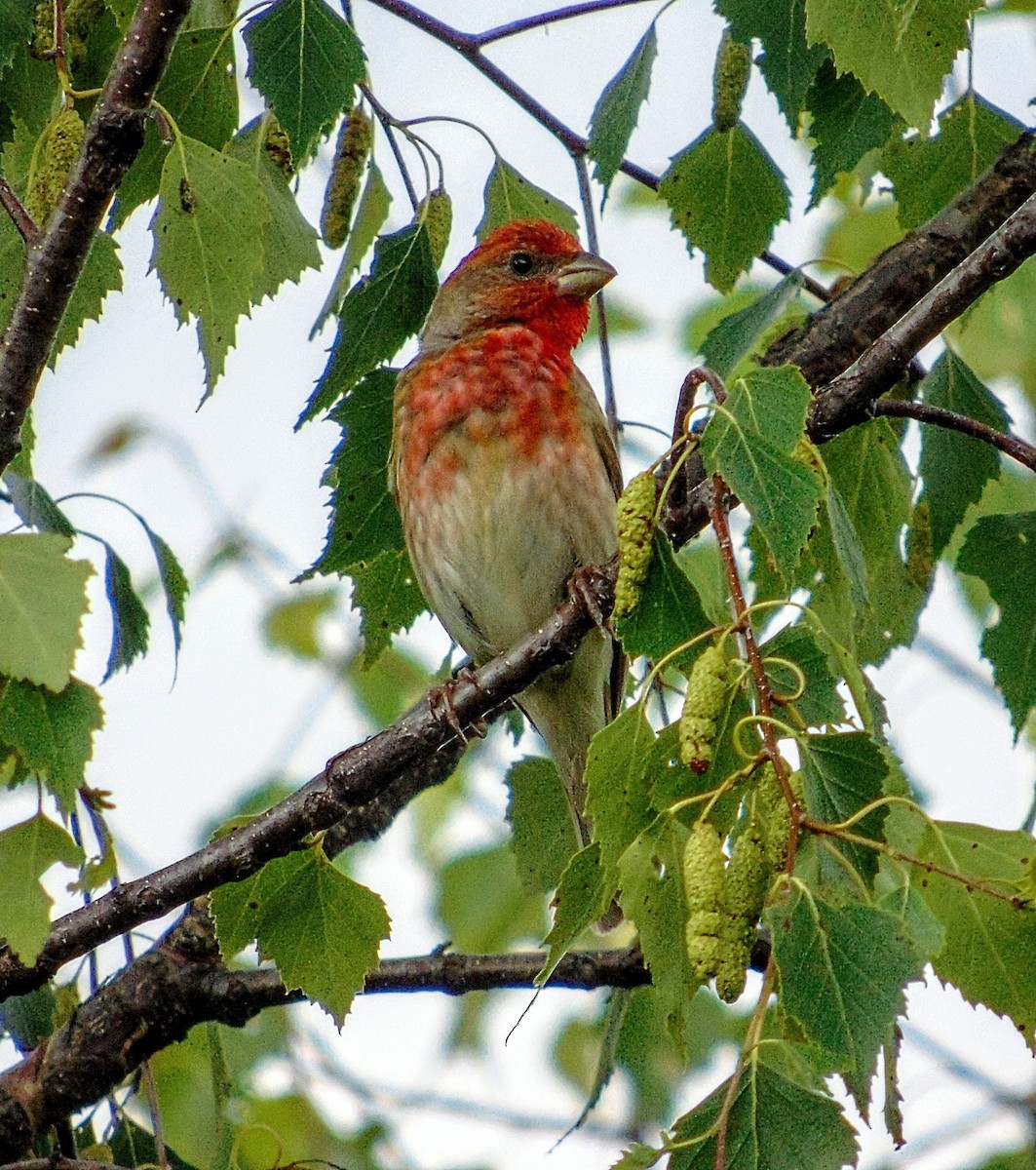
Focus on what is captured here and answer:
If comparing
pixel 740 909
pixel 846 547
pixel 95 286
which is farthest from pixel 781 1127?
pixel 95 286

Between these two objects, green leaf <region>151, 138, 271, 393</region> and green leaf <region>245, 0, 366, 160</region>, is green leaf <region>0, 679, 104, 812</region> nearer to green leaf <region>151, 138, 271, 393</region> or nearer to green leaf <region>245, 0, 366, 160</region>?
green leaf <region>151, 138, 271, 393</region>

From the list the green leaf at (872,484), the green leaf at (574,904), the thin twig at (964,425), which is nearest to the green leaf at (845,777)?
the green leaf at (574,904)

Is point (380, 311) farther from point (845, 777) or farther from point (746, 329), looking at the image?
point (845, 777)

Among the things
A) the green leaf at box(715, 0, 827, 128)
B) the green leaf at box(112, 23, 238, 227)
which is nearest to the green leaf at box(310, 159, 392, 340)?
the green leaf at box(112, 23, 238, 227)

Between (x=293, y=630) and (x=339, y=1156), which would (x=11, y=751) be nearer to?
(x=339, y=1156)

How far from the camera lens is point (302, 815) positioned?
4.02 metres

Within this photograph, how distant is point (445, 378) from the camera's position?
597 cm

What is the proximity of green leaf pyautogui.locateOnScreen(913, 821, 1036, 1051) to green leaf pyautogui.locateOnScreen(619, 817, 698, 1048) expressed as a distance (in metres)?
0.44

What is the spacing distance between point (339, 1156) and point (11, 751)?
3066 mm

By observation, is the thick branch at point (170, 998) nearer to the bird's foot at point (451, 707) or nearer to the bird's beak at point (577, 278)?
the bird's foot at point (451, 707)

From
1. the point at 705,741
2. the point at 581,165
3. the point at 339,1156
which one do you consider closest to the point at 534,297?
the point at 581,165

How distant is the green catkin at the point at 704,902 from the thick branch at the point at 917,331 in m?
1.20

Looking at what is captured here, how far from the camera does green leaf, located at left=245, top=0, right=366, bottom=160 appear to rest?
3746mm

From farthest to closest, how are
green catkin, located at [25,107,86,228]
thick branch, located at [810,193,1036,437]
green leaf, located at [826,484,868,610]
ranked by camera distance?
green catkin, located at [25,107,86,228]
thick branch, located at [810,193,1036,437]
green leaf, located at [826,484,868,610]
